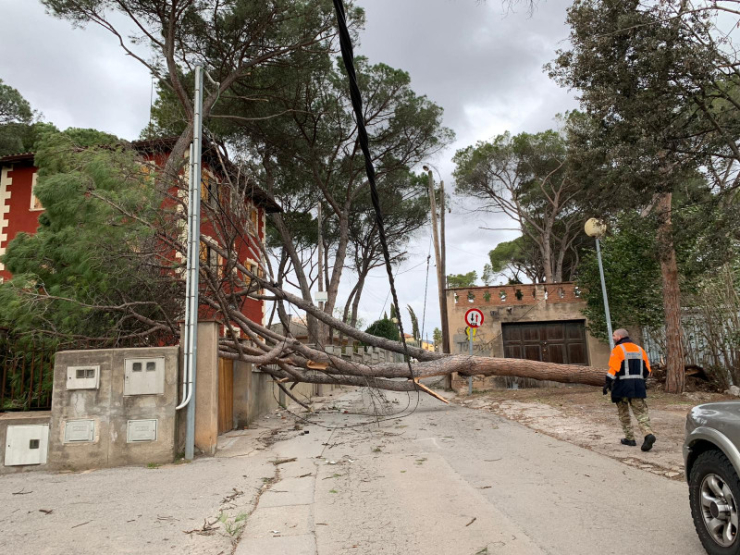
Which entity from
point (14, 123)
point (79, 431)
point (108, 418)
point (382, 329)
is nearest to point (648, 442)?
point (108, 418)

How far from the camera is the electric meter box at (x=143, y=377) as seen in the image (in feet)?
22.5

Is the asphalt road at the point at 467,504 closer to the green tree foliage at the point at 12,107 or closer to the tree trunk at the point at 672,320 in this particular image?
the tree trunk at the point at 672,320

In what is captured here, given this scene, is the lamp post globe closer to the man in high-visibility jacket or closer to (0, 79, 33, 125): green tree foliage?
the man in high-visibility jacket

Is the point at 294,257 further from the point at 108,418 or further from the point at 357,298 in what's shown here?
the point at 108,418

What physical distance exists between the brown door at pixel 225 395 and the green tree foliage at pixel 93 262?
1446 millimetres

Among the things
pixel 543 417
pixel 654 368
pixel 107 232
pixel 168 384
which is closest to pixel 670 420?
pixel 543 417

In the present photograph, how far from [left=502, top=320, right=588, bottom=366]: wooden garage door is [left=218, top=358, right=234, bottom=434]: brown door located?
459 inches

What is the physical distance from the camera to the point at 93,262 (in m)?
8.13

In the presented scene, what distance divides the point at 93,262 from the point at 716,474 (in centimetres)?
814

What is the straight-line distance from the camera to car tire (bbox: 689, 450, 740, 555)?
303 cm

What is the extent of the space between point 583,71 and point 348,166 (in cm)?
1331

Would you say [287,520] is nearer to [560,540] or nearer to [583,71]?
[560,540]

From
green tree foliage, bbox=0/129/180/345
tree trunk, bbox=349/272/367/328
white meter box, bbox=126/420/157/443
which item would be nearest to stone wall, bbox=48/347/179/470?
white meter box, bbox=126/420/157/443

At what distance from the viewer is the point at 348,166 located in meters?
23.4
